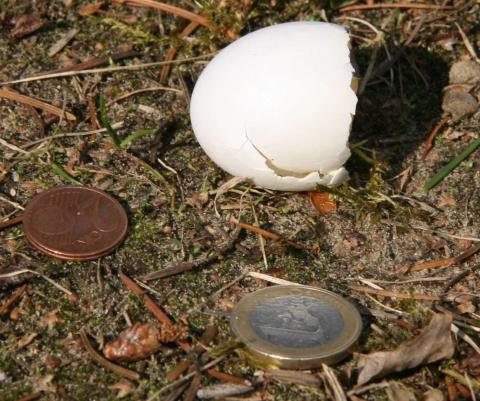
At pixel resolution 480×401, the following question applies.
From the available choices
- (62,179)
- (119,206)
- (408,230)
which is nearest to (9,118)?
(62,179)

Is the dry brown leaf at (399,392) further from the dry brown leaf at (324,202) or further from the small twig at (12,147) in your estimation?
the small twig at (12,147)

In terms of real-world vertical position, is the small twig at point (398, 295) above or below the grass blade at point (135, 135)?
below

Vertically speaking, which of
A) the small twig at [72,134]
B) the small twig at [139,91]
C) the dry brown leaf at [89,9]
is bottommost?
the small twig at [72,134]

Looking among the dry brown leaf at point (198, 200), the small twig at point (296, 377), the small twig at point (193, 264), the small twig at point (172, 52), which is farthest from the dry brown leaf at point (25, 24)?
the small twig at point (296, 377)

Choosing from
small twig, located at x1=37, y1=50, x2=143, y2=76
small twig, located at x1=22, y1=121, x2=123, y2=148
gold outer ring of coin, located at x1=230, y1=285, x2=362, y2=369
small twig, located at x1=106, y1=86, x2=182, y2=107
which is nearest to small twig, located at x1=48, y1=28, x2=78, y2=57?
small twig, located at x1=37, y1=50, x2=143, y2=76

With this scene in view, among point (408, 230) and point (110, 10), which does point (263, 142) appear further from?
point (110, 10)

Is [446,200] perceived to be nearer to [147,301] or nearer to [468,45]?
[468,45]

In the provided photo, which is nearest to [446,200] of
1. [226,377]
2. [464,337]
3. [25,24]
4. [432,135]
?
[432,135]
